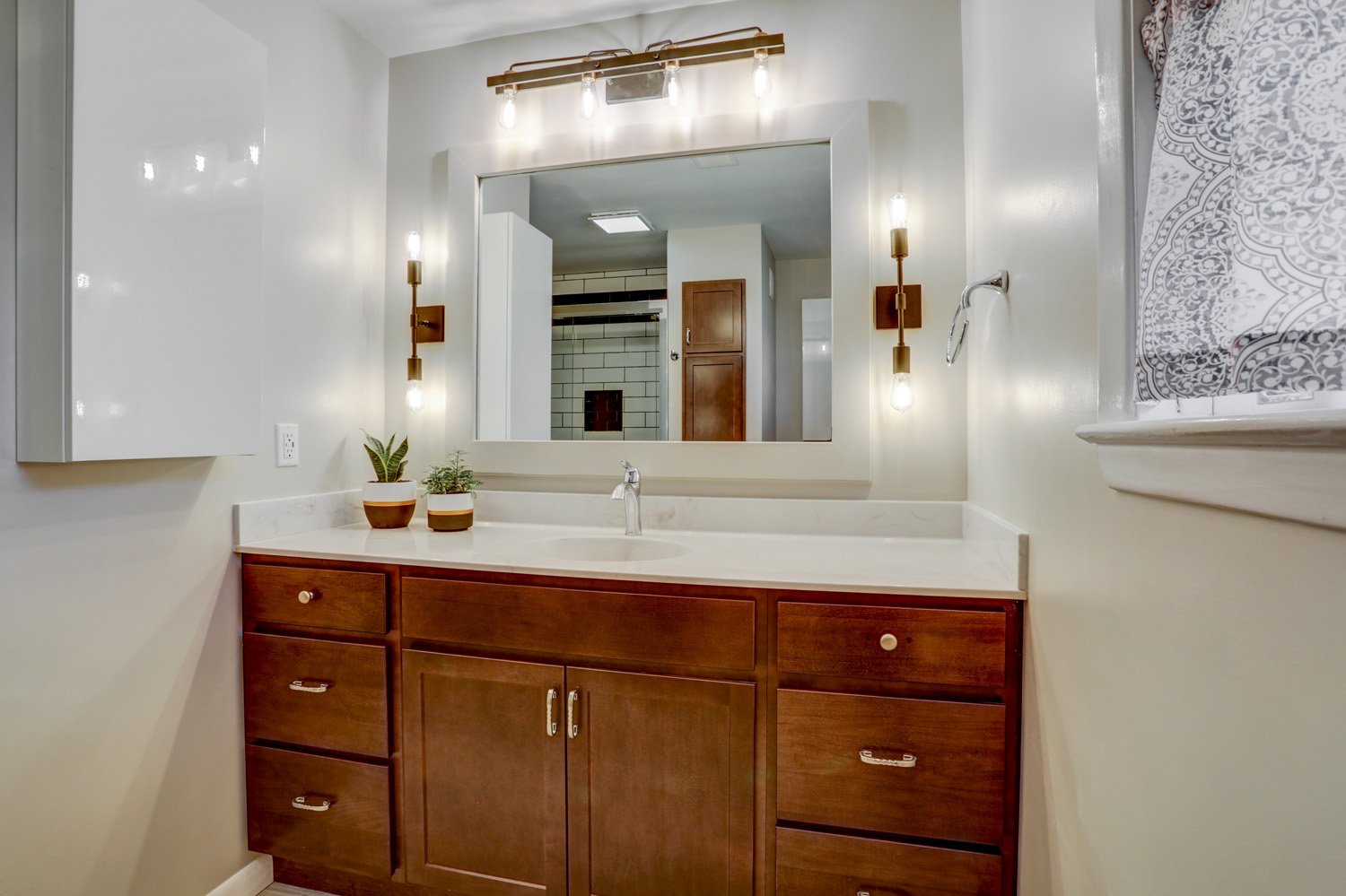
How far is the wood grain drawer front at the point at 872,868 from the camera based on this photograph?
1156mm

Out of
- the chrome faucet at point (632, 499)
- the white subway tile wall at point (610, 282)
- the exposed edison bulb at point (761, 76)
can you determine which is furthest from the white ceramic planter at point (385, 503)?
the exposed edison bulb at point (761, 76)

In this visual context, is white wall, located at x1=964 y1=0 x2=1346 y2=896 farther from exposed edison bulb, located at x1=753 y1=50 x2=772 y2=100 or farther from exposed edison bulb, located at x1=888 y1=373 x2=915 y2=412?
exposed edison bulb, located at x1=753 y1=50 x2=772 y2=100

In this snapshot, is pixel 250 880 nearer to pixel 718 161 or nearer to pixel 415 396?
pixel 415 396

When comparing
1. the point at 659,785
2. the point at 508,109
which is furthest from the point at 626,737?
the point at 508,109

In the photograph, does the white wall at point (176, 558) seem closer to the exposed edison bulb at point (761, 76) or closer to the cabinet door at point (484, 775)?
the cabinet door at point (484, 775)

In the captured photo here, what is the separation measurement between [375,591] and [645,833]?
2.61 ft

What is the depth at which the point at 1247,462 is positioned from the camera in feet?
1.53

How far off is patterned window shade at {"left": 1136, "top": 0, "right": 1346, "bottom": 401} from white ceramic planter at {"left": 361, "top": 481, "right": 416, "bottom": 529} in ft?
5.92

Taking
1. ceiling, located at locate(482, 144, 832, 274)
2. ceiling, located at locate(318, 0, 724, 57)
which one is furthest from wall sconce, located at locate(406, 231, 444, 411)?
ceiling, located at locate(318, 0, 724, 57)

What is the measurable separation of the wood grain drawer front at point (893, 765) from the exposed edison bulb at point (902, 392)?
2.62ft

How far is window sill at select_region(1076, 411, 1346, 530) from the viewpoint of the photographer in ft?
1.26

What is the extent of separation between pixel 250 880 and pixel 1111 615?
6.55ft

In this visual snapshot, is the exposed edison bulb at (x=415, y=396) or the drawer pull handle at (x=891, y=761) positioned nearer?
the drawer pull handle at (x=891, y=761)

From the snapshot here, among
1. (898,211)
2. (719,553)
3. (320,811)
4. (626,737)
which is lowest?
(320,811)
